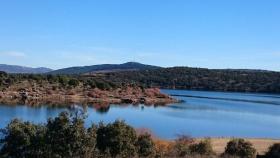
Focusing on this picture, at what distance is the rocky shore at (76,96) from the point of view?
11706 centimetres

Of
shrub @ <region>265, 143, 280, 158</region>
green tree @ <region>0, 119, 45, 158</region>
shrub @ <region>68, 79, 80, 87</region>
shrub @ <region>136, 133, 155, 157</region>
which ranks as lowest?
shrub @ <region>265, 143, 280, 158</region>

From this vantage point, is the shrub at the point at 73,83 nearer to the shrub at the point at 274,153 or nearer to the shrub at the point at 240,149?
the shrub at the point at 240,149

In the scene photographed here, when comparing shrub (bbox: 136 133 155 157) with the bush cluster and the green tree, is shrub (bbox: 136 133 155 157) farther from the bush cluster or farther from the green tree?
the green tree

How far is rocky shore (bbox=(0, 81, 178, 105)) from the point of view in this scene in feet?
384

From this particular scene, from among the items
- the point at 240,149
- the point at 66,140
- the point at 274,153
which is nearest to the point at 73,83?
the point at 240,149

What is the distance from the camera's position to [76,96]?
12862 cm

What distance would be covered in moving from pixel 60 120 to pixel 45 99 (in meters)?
95.6

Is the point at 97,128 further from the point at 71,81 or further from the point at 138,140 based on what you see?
the point at 71,81

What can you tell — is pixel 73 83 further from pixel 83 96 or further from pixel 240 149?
pixel 240 149

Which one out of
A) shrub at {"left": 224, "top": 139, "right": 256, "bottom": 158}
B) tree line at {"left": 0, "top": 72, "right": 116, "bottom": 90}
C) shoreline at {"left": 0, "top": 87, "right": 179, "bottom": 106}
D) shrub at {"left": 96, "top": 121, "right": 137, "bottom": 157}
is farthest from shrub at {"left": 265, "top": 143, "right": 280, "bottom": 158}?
tree line at {"left": 0, "top": 72, "right": 116, "bottom": 90}

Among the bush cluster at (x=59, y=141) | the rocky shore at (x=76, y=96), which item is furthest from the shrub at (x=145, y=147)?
the rocky shore at (x=76, y=96)

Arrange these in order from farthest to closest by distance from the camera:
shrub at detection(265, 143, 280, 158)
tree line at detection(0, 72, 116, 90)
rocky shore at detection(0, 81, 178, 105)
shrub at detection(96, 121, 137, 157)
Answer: tree line at detection(0, 72, 116, 90)
rocky shore at detection(0, 81, 178, 105)
shrub at detection(265, 143, 280, 158)
shrub at detection(96, 121, 137, 157)

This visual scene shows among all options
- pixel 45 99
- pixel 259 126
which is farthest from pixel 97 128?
pixel 45 99

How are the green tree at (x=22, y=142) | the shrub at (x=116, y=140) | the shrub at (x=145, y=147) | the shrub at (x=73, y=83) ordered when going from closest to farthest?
the green tree at (x=22, y=142) → the shrub at (x=116, y=140) → the shrub at (x=145, y=147) → the shrub at (x=73, y=83)
